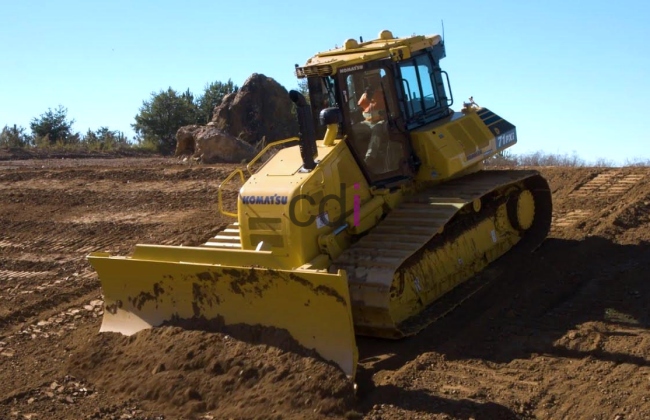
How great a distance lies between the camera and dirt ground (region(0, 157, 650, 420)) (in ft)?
20.9

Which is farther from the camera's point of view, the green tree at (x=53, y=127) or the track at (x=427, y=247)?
the green tree at (x=53, y=127)

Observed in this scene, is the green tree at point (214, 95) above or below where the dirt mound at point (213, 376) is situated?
above

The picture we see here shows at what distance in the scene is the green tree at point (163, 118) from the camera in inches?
1023

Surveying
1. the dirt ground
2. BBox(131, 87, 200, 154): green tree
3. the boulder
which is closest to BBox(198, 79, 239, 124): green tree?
BBox(131, 87, 200, 154): green tree

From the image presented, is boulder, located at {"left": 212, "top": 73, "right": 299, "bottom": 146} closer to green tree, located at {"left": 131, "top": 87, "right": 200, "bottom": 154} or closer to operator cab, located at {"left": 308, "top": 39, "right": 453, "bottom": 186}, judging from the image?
green tree, located at {"left": 131, "top": 87, "right": 200, "bottom": 154}

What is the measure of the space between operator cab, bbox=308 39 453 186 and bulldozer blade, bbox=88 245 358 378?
6.68ft

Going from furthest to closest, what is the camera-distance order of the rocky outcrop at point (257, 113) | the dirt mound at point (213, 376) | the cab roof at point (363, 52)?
the rocky outcrop at point (257, 113) → the cab roof at point (363, 52) → the dirt mound at point (213, 376)

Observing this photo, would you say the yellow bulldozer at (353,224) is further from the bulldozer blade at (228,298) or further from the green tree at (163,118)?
the green tree at (163,118)

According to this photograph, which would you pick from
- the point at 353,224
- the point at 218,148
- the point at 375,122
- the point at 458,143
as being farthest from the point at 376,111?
the point at 218,148

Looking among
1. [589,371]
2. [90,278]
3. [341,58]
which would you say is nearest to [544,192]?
[341,58]

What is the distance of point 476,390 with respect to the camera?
254 inches

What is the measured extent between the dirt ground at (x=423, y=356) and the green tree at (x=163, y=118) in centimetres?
1457

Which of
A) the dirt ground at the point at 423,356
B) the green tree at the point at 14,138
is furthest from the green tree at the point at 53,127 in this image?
the dirt ground at the point at 423,356

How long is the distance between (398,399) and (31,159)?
1732 centimetres
